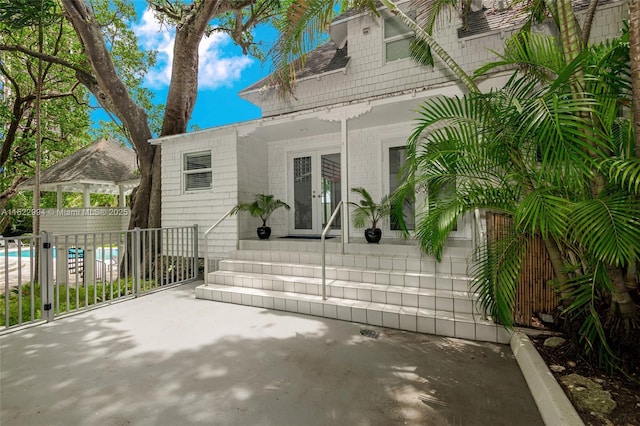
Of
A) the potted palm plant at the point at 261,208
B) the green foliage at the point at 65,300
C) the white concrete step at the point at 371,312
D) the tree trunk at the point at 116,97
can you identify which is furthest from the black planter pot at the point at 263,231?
the tree trunk at the point at 116,97

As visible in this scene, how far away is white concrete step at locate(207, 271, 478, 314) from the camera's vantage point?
147 inches

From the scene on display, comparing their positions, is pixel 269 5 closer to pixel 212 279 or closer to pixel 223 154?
pixel 223 154

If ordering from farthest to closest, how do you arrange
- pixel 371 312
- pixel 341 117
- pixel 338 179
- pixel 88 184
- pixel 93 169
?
pixel 93 169
pixel 88 184
pixel 338 179
pixel 341 117
pixel 371 312

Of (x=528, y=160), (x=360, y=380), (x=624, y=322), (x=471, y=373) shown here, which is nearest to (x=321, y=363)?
(x=360, y=380)

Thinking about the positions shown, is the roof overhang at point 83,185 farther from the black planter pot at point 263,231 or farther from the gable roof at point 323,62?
the black planter pot at point 263,231

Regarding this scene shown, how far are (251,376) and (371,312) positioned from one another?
69.5 inches

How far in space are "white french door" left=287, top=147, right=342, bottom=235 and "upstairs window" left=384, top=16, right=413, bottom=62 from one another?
2525mm

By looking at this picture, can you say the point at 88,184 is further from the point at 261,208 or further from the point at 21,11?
the point at 261,208

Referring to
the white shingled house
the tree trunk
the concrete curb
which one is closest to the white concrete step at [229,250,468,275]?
the white shingled house

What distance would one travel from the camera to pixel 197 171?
7.00 meters

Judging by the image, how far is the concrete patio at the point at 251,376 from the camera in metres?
2.08

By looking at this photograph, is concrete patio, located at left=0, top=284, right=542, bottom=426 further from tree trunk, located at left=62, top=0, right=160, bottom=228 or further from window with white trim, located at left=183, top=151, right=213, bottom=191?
tree trunk, located at left=62, top=0, right=160, bottom=228

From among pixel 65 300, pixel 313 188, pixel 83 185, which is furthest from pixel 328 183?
pixel 83 185

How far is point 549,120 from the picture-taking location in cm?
191
